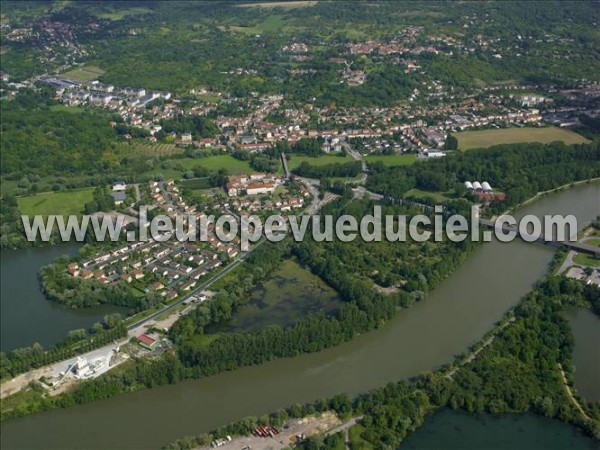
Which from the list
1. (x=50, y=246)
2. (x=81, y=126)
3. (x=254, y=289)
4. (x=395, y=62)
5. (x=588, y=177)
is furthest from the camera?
(x=395, y=62)

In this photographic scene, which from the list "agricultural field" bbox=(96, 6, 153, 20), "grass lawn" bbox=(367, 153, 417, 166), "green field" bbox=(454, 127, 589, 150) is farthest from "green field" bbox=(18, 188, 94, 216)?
"agricultural field" bbox=(96, 6, 153, 20)

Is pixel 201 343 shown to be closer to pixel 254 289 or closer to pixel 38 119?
pixel 254 289

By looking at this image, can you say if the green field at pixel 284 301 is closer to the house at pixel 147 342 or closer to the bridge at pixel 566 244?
the house at pixel 147 342

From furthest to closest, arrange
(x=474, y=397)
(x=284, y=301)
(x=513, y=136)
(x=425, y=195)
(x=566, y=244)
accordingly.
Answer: (x=513, y=136) < (x=425, y=195) < (x=566, y=244) < (x=284, y=301) < (x=474, y=397)

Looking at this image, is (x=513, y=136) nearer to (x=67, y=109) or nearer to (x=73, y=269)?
(x=73, y=269)

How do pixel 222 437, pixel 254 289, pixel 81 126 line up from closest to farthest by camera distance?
pixel 222 437 → pixel 254 289 → pixel 81 126

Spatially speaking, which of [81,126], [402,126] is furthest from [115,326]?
[402,126]

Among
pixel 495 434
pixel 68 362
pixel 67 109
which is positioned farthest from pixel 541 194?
pixel 67 109
